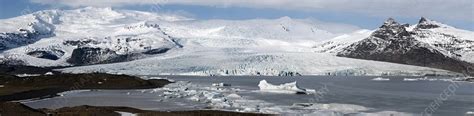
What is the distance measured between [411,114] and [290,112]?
7.16 metres

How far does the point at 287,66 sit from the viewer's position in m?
128

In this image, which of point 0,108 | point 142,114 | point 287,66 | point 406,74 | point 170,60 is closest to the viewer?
point 0,108

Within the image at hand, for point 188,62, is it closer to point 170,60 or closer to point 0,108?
point 170,60

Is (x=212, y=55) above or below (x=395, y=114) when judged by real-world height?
above

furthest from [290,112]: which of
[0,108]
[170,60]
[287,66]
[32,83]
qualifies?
[170,60]

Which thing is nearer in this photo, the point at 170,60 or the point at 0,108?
the point at 0,108

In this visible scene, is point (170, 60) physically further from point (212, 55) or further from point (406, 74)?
point (406, 74)

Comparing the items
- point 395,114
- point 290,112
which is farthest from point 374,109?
point 290,112

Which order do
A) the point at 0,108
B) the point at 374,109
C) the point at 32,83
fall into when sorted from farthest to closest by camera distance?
the point at 32,83 < the point at 374,109 < the point at 0,108

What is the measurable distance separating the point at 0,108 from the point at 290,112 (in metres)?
15.9

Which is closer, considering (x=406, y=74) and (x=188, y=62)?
Result: (x=188, y=62)

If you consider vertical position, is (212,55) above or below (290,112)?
above

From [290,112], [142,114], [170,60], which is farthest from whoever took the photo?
[170,60]

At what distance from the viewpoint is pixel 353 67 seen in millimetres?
130875
